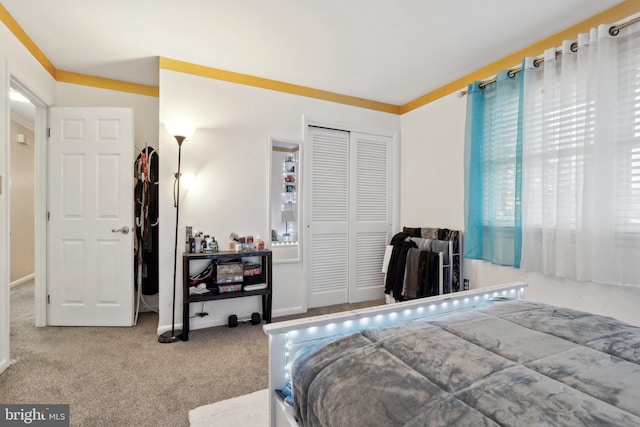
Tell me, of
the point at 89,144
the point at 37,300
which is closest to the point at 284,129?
the point at 89,144

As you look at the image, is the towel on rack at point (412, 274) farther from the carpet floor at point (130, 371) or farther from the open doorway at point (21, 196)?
the open doorway at point (21, 196)

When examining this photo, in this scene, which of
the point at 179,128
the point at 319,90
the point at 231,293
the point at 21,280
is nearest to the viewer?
the point at 179,128

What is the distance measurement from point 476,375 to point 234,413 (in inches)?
55.3

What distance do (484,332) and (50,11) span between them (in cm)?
337

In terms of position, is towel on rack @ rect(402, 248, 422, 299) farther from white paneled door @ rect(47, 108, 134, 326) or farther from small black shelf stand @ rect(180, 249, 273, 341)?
white paneled door @ rect(47, 108, 134, 326)

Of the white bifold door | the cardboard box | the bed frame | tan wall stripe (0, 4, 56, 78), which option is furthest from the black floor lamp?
the bed frame

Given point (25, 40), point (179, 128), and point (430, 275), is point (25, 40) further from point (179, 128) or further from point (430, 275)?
point (430, 275)

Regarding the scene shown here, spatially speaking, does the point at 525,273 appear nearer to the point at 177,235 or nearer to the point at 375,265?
the point at 375,265

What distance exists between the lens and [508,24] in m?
2.30

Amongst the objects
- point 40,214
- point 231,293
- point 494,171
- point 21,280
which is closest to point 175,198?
point 231,293

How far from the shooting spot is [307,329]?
127 centimetres

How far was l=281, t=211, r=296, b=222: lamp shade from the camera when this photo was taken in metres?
3.34

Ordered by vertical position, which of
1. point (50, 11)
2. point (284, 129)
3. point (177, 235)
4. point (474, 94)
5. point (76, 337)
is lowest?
point (76, 337)

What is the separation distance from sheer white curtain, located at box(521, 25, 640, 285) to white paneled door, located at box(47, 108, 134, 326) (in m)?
3.64
